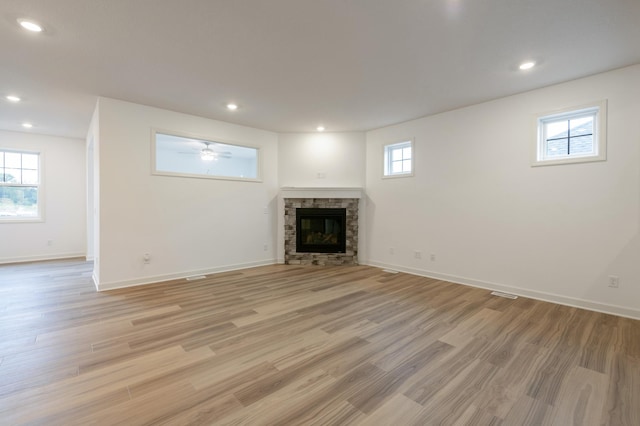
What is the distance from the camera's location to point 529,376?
1971 millimetres

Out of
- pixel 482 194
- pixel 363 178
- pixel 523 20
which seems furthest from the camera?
pixel 363 178

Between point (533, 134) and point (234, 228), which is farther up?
point (533, 134)

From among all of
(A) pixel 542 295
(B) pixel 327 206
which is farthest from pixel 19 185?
(A) pixel 542 295

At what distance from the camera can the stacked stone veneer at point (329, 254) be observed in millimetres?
5645

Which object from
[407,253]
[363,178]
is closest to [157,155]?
[363,178]

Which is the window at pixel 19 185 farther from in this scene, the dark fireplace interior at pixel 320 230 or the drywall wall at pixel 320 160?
the dark fireplace interior at pixel 320 230

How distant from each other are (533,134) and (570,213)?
108 cm

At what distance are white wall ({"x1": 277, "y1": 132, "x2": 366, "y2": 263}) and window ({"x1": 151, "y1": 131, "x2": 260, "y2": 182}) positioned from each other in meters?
0.64

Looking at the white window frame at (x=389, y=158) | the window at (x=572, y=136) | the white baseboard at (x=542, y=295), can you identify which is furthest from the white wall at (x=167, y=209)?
the window at (x=572, y=136)

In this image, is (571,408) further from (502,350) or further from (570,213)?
(570,213)

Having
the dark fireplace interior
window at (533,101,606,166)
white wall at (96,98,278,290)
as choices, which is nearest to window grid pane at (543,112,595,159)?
window at (533,101,606,166)

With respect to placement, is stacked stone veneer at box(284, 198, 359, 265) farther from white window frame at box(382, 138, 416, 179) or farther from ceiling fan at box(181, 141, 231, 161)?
ceiling fan at box(181, 141, 231, 161)

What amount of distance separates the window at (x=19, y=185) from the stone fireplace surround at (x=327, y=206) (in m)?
5.31

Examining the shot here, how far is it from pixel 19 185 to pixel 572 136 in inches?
375
